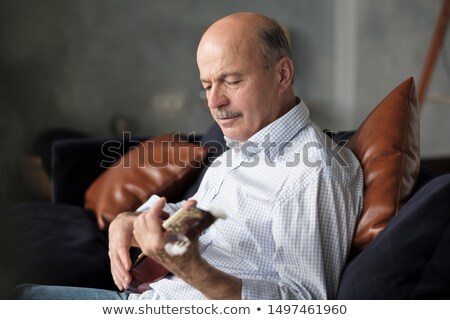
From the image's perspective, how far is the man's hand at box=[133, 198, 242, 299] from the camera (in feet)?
2.80

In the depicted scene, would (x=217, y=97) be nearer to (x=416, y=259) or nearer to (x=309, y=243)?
(x=309, y=243)

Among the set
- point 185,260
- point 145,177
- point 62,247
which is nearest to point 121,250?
point 185,260

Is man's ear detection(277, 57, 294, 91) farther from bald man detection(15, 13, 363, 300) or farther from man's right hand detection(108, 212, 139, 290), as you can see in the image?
man's right hand detection(108, 212, 139, 290)

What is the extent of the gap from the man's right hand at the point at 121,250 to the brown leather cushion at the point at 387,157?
0.44 metres

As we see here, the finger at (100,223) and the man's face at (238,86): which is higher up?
the man's face at (238,86)

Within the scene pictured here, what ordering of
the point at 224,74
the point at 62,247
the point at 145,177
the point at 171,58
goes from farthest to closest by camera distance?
the point at 171,58 < the point at 145,177 < the point at 62,247 < the point at 224,74

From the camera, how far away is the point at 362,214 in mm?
1091

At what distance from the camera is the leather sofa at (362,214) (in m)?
0.92

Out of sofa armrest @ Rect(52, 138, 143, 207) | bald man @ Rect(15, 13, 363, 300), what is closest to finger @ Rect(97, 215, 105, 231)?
sofa armrest @ Rect(52, 138, 143, 207)

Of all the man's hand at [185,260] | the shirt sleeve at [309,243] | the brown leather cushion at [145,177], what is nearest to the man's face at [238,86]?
the shirt sleeve at [309,243]

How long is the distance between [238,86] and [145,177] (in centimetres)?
95

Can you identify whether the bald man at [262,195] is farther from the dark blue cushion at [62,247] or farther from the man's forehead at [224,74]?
the dark blue cushion at [62,247]

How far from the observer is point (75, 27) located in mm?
3572
